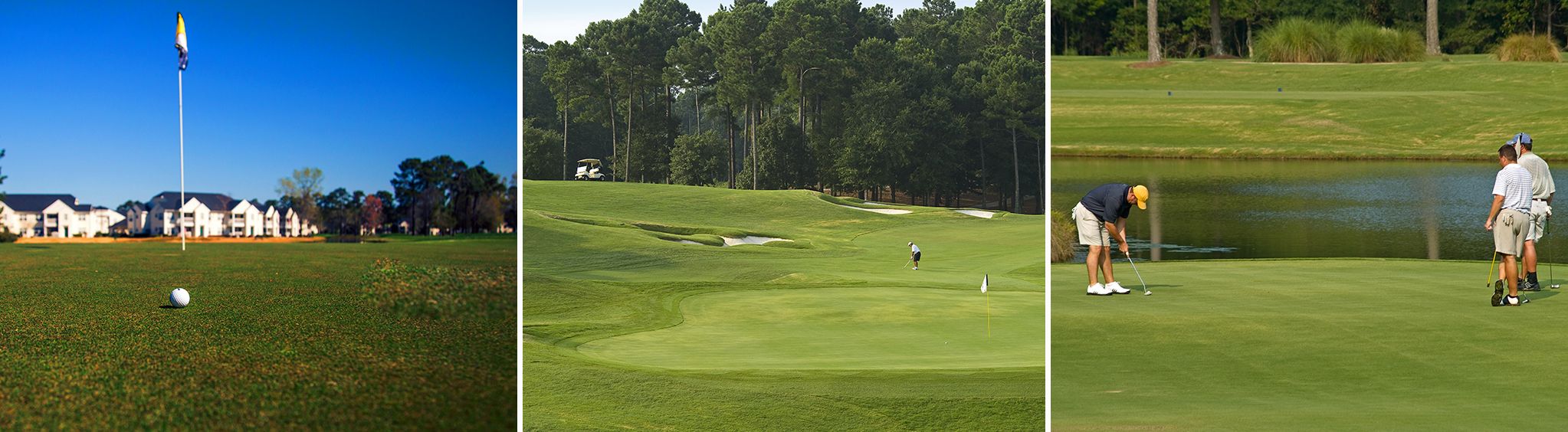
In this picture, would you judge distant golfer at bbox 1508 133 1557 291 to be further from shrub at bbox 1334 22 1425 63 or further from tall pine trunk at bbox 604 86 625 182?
shrub at bbox 1334 22 1425 63

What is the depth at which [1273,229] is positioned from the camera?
19.2m

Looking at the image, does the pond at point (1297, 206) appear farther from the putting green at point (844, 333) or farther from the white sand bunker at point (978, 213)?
the putting green at point (844, 333)

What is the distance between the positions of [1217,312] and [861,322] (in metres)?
2.27

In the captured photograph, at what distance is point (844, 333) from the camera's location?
9.00 m

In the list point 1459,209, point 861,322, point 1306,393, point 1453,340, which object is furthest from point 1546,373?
point 1459,209

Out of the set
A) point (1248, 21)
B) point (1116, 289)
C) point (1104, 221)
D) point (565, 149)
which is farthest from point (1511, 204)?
point (1248, 21)

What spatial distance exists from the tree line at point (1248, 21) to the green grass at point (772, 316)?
A: 18709 mm

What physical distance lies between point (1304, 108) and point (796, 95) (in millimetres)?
21312

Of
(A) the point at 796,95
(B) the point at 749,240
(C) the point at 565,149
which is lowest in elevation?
(B) the point at 749,240

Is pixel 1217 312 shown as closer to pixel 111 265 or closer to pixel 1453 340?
pixel 1453 340

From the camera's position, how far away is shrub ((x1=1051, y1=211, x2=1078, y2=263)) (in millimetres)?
13656

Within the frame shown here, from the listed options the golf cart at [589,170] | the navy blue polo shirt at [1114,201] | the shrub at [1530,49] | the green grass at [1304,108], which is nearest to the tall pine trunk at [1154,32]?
the green grass at [1304,108]

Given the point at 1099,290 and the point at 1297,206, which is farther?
the point at 1297,206

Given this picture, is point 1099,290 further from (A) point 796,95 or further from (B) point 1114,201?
(A) point 796,95
